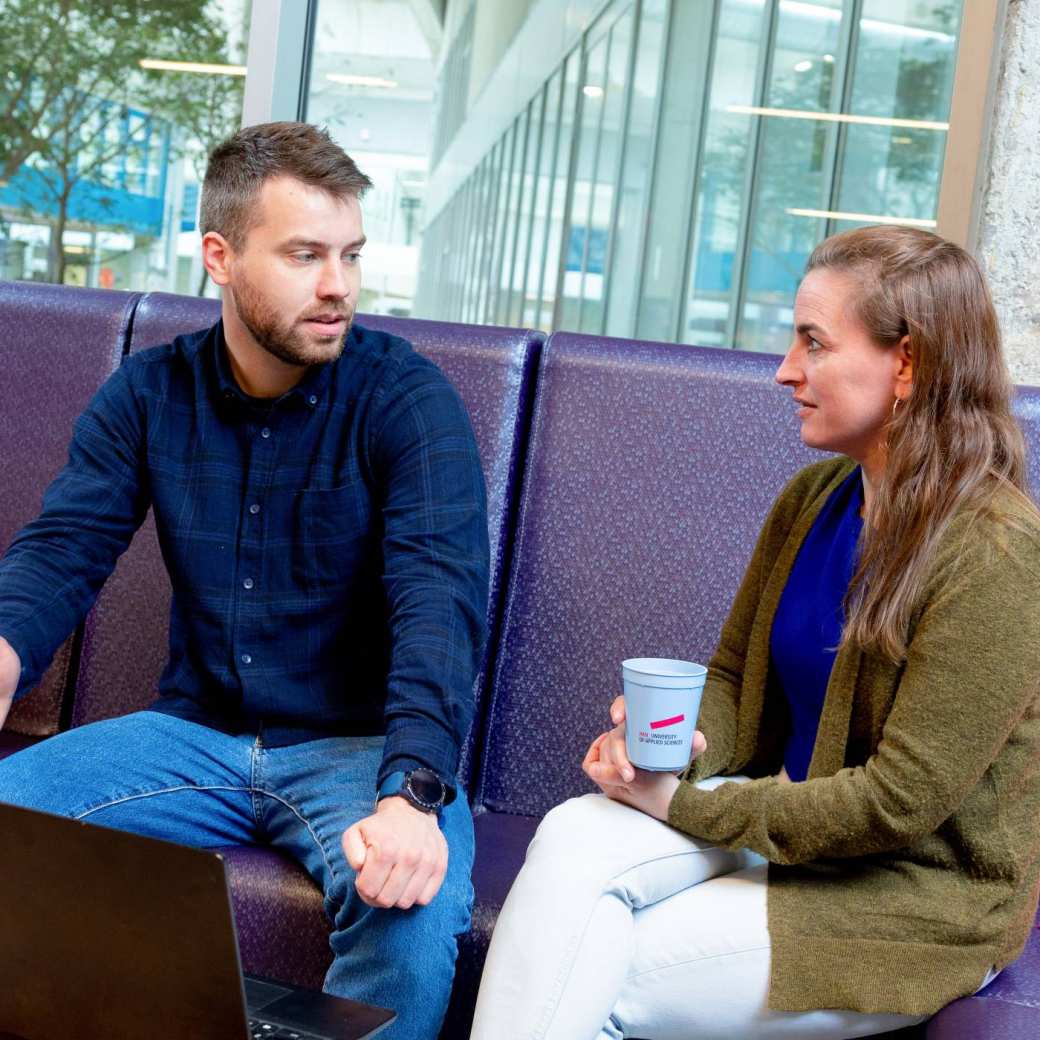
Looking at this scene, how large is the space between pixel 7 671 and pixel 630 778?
828mm

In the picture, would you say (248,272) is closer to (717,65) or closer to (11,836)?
(11,836)

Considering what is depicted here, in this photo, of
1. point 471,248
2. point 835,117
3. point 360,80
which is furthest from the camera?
point 471,248

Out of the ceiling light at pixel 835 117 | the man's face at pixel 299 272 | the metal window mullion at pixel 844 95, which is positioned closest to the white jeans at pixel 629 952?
the man's face at pixel 299 272

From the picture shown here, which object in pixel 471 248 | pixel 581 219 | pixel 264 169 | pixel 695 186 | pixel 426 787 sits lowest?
pixel 426 787

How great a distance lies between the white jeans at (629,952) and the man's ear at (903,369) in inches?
22.6

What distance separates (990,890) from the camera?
146 cm

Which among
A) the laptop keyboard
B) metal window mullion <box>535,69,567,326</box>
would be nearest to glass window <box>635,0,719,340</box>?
metal window mullion <box>535,69,567,326</box>

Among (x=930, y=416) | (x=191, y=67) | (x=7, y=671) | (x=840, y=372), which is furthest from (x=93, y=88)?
(x=930, y=416)

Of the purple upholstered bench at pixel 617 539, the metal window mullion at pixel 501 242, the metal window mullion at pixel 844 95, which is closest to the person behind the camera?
the purple upholstered bench at pixel 617 539

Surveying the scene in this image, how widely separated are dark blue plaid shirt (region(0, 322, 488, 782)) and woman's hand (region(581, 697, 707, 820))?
295mm

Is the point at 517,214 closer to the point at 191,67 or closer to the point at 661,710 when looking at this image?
the point at 191,67

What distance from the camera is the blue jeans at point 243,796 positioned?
5.10 feet

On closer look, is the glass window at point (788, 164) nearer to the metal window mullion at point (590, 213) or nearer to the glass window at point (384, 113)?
the metal window mullion at point (590, 213)

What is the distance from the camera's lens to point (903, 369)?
5.01 ft
